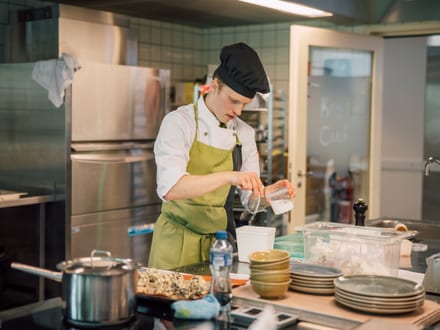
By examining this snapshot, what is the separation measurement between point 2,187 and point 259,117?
2185 mm

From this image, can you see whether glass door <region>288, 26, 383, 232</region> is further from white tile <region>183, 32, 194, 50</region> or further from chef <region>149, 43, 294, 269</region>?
chef <region>149, 43, 294, 269</region>

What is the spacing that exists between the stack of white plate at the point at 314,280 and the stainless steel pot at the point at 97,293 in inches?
22.7

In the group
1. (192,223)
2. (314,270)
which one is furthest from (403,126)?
(314,270)

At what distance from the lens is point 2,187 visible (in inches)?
180

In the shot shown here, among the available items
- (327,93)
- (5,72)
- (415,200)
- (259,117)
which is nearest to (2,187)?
(5,72)

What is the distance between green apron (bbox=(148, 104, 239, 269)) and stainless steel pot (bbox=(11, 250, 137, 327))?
38.0 inches

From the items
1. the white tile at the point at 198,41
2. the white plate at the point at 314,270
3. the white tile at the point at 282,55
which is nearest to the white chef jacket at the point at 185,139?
the white plate at the point at 314,270

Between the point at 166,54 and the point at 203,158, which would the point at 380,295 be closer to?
the point at 203,158

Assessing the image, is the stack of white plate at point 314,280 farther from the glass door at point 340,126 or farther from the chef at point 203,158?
the glass door at point 340,126

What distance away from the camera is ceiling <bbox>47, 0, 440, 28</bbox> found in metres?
4.84

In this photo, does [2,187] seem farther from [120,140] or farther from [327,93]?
[327,93]

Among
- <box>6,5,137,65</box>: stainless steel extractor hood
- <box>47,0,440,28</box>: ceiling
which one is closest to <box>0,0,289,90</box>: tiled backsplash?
<box>47,0,440,28</box>: ceiling

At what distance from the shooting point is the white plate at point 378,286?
2012 mm

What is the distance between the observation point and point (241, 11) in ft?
17.5
